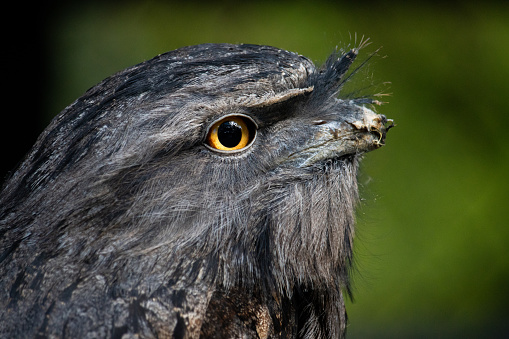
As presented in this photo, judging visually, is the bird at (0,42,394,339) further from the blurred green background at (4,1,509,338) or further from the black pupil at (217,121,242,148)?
the blurred green background at (4,1,509,338)

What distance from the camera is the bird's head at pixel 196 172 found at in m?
2.44

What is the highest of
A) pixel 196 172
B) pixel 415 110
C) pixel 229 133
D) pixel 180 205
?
pixel 415 110

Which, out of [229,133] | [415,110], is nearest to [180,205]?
[229,133]

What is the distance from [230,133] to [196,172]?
0.75ft

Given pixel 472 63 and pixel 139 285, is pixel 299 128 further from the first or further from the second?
pixel 472 63

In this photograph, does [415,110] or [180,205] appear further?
[415,110]

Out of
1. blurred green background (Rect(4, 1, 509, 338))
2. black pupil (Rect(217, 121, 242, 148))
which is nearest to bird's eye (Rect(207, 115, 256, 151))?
black pupil (Rect(217, 121, 242, 148))

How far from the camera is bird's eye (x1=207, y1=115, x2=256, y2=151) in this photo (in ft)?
8.43

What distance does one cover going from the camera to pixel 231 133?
260cm

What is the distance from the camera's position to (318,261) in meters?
2.76

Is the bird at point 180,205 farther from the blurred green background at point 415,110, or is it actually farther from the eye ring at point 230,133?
the blurred green background at point 415,110

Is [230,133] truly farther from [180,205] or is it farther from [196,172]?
[180,205]

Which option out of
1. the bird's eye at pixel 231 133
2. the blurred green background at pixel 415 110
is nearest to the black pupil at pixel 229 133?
the bird's eye at pixel 231 133

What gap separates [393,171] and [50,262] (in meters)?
4.81
